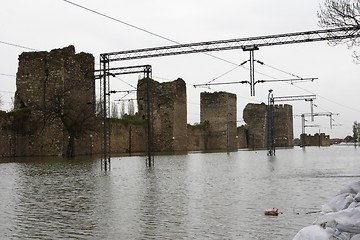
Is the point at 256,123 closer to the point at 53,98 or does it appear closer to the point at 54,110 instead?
the point at 53,98

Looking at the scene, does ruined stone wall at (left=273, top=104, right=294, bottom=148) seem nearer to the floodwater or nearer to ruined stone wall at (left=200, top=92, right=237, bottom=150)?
ruined stone wall at (left=200, top=92, right=237, bottom=150)

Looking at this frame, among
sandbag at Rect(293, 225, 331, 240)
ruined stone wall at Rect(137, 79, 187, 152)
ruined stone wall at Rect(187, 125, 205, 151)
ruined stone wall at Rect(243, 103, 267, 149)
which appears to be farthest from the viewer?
ruined stone wall at Rect(243, 103, 267, 149)

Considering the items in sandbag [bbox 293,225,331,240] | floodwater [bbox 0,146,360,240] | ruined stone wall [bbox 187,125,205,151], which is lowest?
floodwater [bbox 0,146,360,240]

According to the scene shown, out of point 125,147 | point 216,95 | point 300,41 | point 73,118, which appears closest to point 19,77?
point 73,118

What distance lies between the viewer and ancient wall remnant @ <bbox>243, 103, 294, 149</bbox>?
80.7 m

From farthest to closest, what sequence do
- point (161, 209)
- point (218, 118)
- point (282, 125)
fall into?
1. point (282, 125)
2. point (218, 118)
3. point (161, 209)

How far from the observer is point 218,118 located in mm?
67875

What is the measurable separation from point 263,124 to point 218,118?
1456 centimetres

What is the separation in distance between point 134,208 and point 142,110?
47532mm

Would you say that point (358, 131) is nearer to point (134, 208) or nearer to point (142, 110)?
point (142, 110)

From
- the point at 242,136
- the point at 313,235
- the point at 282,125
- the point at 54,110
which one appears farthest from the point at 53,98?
the point at 282,125

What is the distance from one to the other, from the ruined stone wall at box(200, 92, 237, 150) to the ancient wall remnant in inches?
442

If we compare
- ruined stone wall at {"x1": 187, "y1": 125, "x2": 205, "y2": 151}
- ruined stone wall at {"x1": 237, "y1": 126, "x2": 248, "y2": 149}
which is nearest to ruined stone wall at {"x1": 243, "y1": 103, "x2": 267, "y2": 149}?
ruined stone wall at {"x1": 237, "y1": 126, "x2": 248, "y2": 149}

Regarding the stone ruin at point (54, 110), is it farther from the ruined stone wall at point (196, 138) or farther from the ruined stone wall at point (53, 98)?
the ruined stone wall at point (196, 138)
